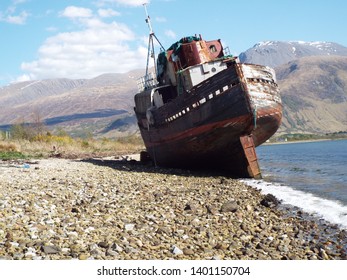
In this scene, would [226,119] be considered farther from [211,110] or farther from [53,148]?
[53,148]

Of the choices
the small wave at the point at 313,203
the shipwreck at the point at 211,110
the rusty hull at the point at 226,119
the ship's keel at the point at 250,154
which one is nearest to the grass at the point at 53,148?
the shipwreck at the point at 211,110

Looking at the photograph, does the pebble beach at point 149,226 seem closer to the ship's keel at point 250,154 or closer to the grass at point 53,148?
the ship's keel at point 250,154

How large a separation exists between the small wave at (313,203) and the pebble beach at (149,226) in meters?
0.55

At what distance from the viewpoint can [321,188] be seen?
17.4 metres

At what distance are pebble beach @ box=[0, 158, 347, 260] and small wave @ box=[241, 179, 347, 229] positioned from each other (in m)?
0.55

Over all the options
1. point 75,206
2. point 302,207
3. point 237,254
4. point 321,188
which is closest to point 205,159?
point 321,188

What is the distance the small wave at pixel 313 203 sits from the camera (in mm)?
10859

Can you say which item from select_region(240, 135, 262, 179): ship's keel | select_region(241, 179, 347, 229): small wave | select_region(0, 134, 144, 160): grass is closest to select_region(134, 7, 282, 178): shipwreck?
select_region(240, 135, 262, 179): ship's keel

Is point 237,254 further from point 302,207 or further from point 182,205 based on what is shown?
point 302,207

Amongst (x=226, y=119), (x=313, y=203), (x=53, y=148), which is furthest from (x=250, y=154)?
(x=53, y=148)

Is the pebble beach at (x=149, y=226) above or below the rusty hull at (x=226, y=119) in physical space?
below

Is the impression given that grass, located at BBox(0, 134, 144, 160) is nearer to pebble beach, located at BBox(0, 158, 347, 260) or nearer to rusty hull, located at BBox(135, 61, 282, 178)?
rusty hull, located at BBox(135, 61, 282, 178)

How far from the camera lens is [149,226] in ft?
27.2

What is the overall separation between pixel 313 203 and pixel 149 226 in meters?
7.27
